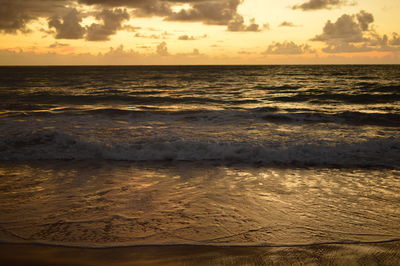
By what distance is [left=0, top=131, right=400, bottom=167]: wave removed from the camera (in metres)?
8.58

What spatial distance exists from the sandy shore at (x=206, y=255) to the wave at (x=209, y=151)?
459 cm

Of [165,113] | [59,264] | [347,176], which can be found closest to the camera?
[59,264]

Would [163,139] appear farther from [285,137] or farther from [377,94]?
[377,94]

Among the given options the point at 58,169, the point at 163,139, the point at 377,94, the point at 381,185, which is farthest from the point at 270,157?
the point at 377,94

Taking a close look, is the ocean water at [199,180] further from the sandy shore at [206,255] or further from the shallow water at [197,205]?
the sandy shore at [206,255]

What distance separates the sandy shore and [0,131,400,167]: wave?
459 cm

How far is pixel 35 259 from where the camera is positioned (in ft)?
11.6

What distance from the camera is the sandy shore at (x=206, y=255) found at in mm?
3523

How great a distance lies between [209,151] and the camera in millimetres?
9195

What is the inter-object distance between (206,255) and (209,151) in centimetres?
561

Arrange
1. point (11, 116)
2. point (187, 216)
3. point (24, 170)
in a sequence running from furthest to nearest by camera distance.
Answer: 1. point (11, 116)
2. point (24, 170)
3. point (187, 216)

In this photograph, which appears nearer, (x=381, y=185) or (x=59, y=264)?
(x=59, y=264)

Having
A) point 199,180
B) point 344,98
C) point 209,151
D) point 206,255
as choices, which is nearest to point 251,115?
point 209,151

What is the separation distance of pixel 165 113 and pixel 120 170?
9588 mm
